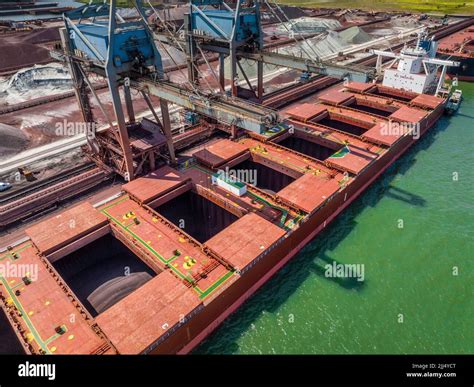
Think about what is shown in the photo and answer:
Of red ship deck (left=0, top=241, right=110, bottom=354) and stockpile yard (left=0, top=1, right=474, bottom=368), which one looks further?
stockpile yard (left=0, top=1, right=474, bottom=368)

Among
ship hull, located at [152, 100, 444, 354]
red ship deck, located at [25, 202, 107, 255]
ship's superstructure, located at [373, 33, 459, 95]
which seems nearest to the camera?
ship hull, located at [152, 100, 444, 354]

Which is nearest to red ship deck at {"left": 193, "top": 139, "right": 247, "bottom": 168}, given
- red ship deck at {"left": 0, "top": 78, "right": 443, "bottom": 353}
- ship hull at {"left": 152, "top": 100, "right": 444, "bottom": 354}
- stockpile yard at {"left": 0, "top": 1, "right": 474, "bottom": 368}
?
red ship deck at {"left": 0, "top": 78, "right": 443, "bottom": 353}

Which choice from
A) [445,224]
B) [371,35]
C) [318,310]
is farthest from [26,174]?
[371,35]

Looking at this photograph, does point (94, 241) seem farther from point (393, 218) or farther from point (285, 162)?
point (393, 218)

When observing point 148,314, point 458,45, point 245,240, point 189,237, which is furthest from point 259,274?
point 458,45

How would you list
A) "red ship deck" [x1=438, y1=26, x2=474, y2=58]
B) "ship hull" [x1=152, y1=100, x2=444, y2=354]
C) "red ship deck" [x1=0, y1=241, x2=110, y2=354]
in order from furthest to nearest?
"red ship deck" [x1=438, y1=26, x2=474, y2=58] < "ship hull" [x1=152, y1=100, x2=444, y2=354] < "red ship deck" [x1=0, y1=241, x2=110, y2=354]

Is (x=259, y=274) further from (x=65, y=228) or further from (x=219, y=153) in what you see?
(x=65, y=228)

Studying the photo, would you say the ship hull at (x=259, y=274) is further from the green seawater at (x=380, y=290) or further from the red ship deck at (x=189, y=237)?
the green seawater at (x=380, y=290)

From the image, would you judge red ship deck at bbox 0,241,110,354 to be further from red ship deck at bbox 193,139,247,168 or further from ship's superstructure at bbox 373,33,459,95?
ship's superstructure at bbox 373,33,459,95
